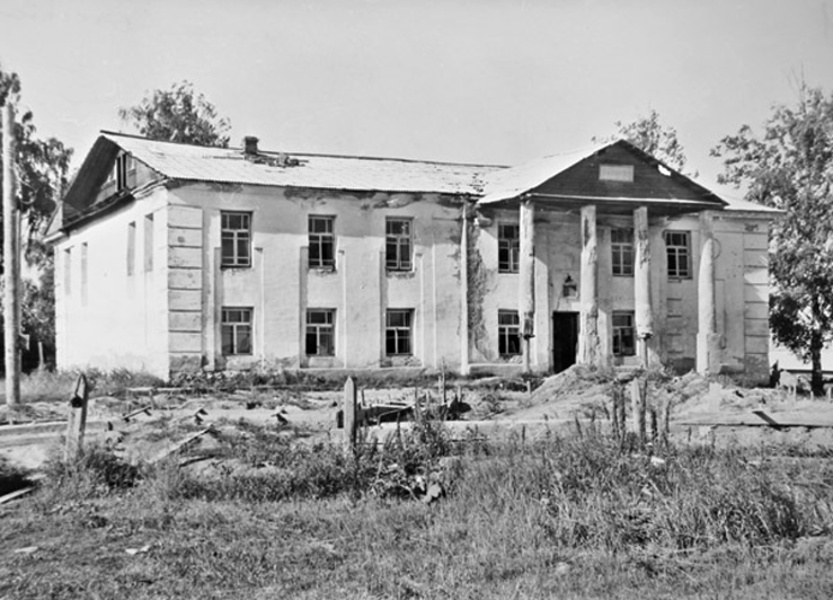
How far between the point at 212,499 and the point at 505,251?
18813mm

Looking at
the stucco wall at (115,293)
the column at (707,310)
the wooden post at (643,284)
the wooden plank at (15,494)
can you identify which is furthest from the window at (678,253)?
the wooden plank at (15,494)

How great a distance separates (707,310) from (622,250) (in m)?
2.98

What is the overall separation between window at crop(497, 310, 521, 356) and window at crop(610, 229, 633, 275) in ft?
11.2

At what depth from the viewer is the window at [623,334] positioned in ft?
93.0

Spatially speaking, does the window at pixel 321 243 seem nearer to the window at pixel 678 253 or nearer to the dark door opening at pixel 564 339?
the dark door opening at pixel 564 339

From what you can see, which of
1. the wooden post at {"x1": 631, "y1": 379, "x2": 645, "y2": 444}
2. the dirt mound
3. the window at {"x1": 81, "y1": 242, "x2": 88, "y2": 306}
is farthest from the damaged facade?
the wooden post at {"x1": 631, "y1": 379, "x2": 645, "y2": 444}

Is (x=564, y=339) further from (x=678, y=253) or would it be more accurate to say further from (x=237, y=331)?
(x=237, y=331)

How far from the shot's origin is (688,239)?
96.9 ft

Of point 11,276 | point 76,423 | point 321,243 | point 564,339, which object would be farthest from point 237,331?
point 76,423

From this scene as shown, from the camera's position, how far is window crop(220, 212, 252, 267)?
2500 centimetres

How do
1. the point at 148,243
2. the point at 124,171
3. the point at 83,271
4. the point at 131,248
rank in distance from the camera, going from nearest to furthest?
the point at 148,243
the point at 131,248
the point at 124,171
the point at 83,271

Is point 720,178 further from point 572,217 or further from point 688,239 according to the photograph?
point 572,217

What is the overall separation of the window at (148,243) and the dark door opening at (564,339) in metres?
10.9

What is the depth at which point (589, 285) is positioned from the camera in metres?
26.6
